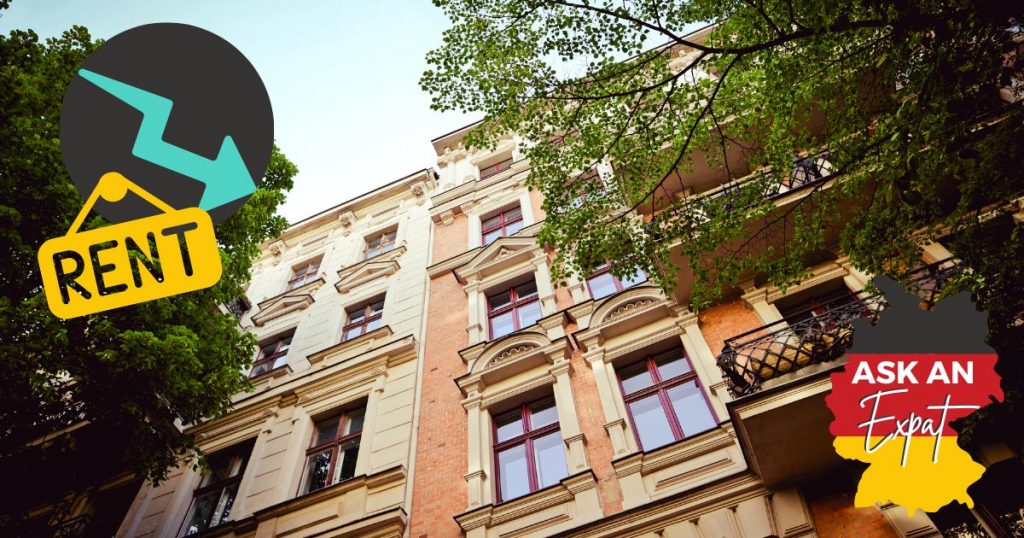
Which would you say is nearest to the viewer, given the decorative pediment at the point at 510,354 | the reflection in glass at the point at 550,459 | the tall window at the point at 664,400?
the tall window at the point at 664,400

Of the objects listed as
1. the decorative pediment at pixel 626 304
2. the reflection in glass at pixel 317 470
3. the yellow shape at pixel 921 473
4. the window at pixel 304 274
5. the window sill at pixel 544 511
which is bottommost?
the yellow shape at pixel 921 473

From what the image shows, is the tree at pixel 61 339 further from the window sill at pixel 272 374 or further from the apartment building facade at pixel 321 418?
the window sill at pixel 272 374

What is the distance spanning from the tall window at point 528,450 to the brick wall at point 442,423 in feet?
1.99

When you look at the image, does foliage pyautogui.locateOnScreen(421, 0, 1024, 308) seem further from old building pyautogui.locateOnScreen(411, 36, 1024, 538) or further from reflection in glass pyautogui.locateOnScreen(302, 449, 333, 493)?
reflection in glass pyautogui.locateOnScreen(302, 449, 333, 493)

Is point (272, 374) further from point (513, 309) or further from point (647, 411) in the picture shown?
point (647, 411)

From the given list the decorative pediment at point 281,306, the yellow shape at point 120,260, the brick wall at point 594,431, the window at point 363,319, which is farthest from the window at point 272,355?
the brick wall at point 594,431

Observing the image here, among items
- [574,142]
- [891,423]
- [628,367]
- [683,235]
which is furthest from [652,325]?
[891,423]

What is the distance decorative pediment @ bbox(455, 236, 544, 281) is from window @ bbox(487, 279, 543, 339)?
2.00ft

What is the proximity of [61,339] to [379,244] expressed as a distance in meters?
10.5

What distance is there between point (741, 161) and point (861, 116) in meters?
5.00

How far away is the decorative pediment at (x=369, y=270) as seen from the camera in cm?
1534

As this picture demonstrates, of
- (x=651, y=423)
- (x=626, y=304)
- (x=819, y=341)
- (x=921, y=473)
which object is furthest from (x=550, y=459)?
(x=921, y=473)

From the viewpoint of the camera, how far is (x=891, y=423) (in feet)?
18.1

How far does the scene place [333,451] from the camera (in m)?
10.7
